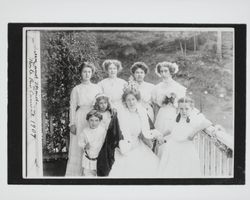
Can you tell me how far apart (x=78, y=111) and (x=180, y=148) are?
1.46 feet

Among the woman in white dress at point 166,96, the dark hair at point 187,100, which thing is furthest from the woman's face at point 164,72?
the dark hair at point 187,100

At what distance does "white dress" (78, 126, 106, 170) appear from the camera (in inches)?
58.9

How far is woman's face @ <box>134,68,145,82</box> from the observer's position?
151 centimetres

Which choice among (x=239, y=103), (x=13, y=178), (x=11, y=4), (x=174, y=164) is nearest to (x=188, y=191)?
(x=174, y=164)

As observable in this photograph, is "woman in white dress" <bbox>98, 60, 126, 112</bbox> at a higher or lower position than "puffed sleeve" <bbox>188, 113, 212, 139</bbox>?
higher

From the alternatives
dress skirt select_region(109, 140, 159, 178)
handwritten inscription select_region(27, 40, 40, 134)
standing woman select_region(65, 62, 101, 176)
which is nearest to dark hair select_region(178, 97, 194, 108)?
dress skirt select_region(109, 140, 159, 178)

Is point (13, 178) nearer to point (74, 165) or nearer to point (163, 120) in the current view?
point (74, 165)

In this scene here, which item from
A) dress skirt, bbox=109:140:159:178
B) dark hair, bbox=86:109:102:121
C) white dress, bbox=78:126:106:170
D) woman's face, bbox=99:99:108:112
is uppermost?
woman's face, bbox=99:99:108:112

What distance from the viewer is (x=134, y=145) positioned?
151 cm

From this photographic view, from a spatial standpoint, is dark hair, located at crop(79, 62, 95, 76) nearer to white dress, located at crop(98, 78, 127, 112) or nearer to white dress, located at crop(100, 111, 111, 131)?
white dress, located at crop(98, 78, 127, 112)

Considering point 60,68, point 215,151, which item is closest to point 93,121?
point 60,68

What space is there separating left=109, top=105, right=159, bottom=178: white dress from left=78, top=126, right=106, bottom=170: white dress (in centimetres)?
8

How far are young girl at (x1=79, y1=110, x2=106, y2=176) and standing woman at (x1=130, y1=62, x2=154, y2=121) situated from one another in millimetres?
194

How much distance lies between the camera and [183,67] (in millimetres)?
1521
